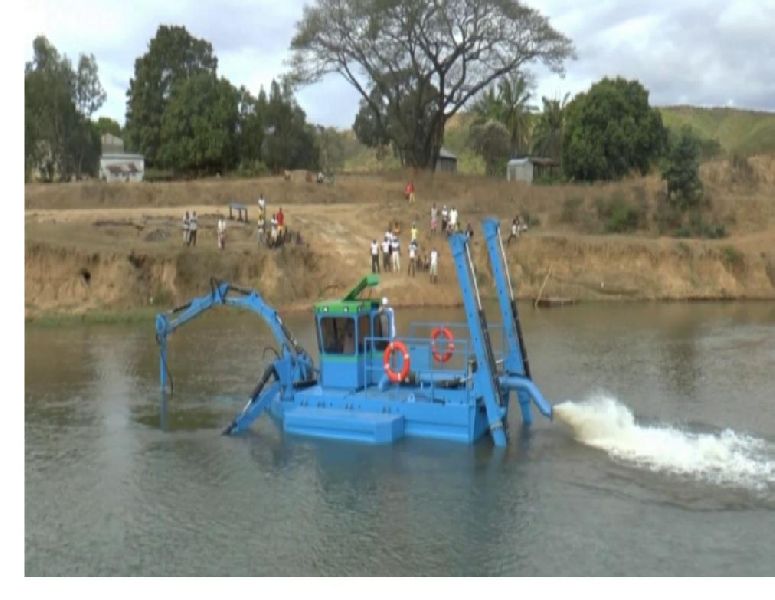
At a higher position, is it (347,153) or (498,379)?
(347,153)

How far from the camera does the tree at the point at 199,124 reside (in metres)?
55.7

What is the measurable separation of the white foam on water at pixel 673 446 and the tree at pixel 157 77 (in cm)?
4707

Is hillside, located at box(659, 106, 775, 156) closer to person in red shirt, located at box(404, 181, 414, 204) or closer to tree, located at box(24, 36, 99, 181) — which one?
person in red shirt, located at box(404, 181, 414, 204)

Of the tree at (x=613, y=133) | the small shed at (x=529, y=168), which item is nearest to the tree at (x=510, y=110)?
the small shed at (x=529, y=168)

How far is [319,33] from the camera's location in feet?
171

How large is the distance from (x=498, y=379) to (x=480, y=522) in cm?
390

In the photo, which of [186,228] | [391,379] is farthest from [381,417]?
[186,228]

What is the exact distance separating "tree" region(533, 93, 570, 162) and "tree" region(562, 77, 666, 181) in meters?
8.85

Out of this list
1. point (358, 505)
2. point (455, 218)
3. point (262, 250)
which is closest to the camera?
point (358, 505)

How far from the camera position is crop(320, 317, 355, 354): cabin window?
17422mm

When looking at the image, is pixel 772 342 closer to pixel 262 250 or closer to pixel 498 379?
pixel 498 379

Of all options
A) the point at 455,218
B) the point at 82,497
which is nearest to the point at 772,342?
the point at 455,218

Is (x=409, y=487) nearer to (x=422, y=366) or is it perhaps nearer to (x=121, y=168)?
(x=422, y=366)

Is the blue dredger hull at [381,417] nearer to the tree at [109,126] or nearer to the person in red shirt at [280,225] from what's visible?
the person in red shirt at [280,225]
